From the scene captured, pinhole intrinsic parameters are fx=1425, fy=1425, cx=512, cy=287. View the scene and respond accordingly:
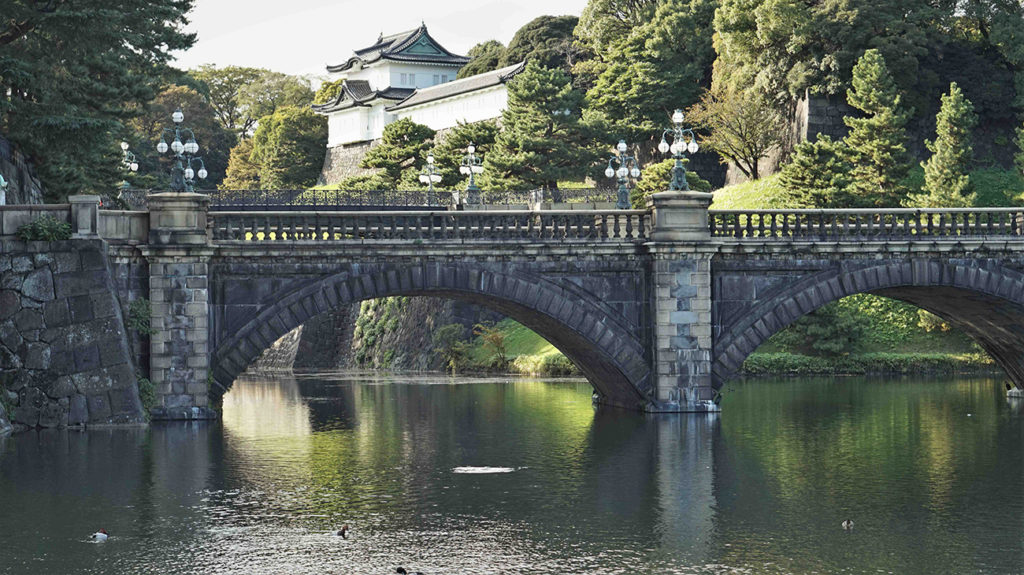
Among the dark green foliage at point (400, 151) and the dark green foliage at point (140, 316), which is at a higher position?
the dark green foliage at point (400, 151)

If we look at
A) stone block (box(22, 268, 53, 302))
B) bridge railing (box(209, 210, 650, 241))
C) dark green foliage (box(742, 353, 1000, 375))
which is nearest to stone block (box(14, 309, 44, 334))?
stone block (box(22, 268, 53, 302))

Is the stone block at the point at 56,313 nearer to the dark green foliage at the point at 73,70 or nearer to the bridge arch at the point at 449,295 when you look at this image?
the bridge arch at the point at 449,295

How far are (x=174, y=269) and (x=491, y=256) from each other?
9093 mm

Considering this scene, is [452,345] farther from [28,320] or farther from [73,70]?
[28,320]

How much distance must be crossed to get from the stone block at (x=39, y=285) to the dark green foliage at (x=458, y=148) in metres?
57.2

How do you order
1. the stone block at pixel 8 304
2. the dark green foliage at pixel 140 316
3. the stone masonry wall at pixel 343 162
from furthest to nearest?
the stone masonry wall at pixel 343 162, the dark green foliage at pixel 140 316, the stone block at pixel 8 304

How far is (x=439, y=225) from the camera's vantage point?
139 feet

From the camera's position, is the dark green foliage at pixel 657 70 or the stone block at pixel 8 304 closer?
the stone block at pixel 8 304

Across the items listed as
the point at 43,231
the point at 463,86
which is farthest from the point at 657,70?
the point at 43,231

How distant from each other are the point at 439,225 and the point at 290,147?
104 meters

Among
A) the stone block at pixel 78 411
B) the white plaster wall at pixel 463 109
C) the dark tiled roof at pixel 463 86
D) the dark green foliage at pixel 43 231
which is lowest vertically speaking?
the stone block at pixel 78 411

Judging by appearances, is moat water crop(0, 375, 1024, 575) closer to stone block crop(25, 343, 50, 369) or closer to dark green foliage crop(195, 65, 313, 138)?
stone block crop(25, 343, 50, 369)

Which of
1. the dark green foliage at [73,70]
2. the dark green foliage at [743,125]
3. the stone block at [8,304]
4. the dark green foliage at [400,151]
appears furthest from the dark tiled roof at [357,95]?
the stone block at [8,304]

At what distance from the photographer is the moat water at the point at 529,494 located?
22.4 meters
